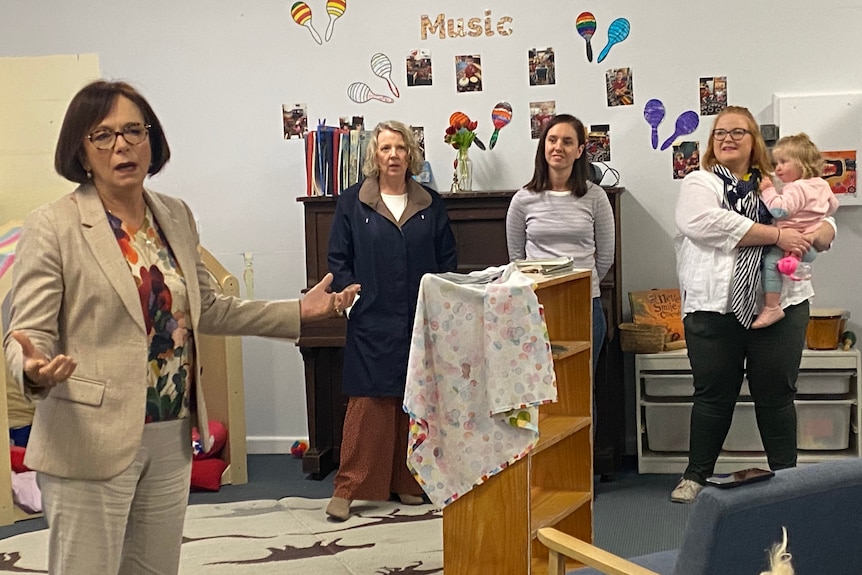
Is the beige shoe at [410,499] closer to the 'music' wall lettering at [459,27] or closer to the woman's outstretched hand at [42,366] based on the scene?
the 'music' wall lettering at [459,27]

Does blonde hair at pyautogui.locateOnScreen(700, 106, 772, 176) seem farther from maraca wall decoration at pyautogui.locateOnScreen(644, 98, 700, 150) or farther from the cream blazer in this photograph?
the cream blazer

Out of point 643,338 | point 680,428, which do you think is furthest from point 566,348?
point 680,428

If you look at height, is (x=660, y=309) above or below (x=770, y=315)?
below

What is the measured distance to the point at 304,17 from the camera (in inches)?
192

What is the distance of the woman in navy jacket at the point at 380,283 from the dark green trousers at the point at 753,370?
3.50ft

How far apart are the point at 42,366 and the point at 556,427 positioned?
1818 millimetres

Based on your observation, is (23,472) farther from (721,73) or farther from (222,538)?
(721,73)

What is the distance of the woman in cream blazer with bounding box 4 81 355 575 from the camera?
5.86 feet

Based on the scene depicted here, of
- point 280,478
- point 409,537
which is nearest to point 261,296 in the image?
point 280,478

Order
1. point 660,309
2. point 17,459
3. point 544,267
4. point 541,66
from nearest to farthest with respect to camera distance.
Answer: point 544,267, point 17,459, point 660,309, point 541,66

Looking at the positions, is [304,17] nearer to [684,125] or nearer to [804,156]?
[684,125]

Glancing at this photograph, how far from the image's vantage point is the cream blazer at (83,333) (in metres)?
1.78

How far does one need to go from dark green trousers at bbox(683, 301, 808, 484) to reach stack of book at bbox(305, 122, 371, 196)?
1724mm

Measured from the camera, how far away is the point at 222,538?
11.9ft
